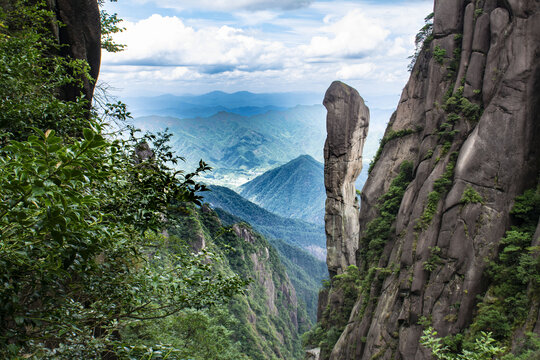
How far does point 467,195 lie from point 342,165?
1551 cm

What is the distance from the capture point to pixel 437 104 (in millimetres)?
18234

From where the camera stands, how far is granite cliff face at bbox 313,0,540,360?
12.9 m

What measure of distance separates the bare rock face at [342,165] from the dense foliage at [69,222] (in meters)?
24.9

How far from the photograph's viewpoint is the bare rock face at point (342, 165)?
1150 inches

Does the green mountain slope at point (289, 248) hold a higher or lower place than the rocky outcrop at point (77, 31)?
lower

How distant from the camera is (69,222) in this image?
2.23 meters

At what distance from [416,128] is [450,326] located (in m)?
12.7

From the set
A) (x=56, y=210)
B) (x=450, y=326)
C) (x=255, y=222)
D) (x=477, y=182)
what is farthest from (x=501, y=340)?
(x=255, y=222)

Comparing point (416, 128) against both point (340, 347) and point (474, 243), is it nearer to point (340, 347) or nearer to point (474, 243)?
point (474, 243)

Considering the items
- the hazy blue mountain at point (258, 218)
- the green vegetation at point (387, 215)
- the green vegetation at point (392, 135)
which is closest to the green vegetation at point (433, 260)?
the green vegetation at point (387, 215)

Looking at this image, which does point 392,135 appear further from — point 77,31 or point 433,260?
point 77,31

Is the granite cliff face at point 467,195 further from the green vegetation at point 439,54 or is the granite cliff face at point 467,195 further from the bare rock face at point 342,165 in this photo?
the bare rock face at point 342,165

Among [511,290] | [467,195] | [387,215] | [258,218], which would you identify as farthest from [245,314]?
[258,218]

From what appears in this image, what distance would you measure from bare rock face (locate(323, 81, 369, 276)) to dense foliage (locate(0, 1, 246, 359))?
Result: 2488 centimetres
